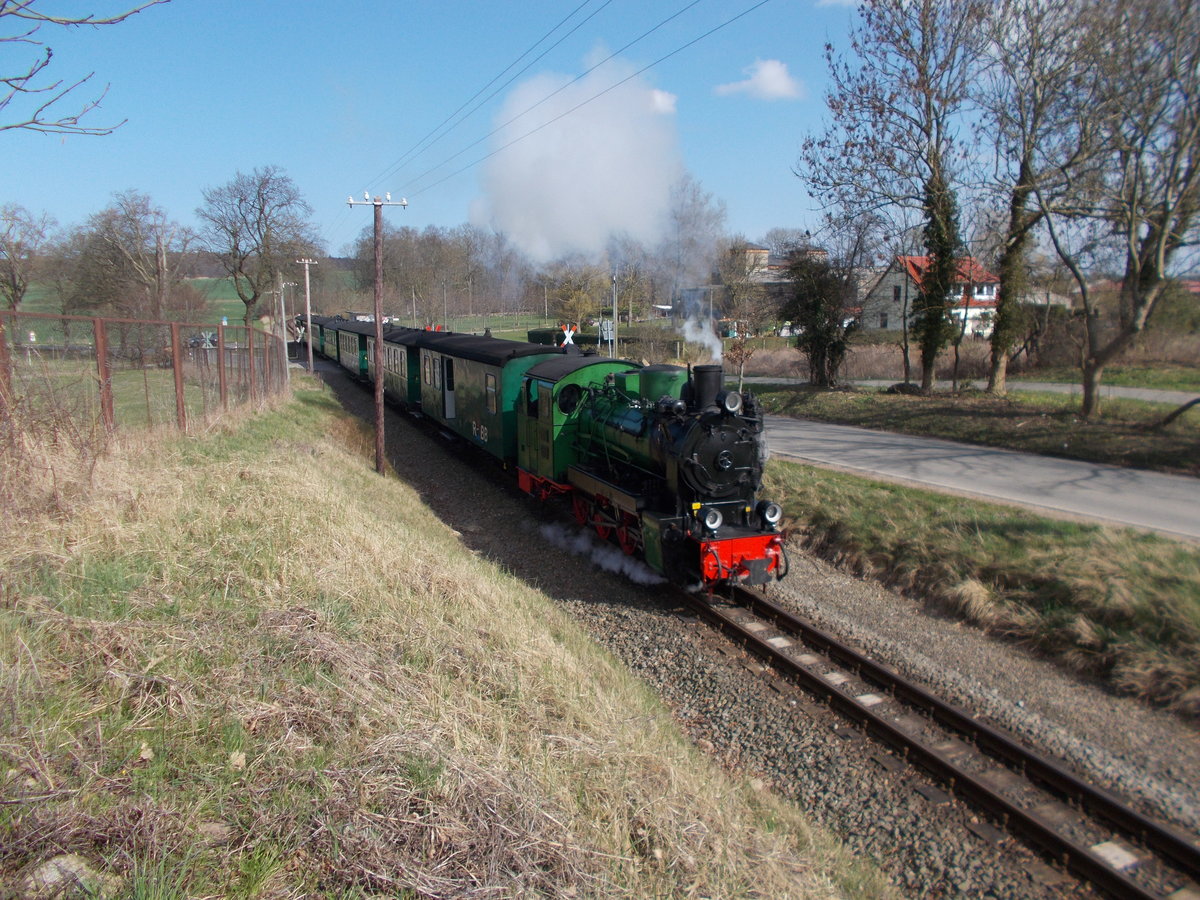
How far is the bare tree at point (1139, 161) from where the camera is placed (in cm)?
1233

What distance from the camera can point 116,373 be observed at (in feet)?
43.9

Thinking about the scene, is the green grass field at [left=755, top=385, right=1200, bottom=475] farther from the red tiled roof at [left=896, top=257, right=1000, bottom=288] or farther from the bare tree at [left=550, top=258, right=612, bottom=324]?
the bare tree at [left=550, top=258, right=612, bottom=324]

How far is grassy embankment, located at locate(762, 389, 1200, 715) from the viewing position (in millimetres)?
6980

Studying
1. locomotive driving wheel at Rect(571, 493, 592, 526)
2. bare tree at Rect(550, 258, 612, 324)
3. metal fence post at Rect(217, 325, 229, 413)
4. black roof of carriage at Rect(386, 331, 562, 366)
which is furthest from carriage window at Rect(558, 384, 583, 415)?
bare tree at Rect(550, 258, 612, 324)

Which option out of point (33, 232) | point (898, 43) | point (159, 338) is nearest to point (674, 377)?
point (898, 43)

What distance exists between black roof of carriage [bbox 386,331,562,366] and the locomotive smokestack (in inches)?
230

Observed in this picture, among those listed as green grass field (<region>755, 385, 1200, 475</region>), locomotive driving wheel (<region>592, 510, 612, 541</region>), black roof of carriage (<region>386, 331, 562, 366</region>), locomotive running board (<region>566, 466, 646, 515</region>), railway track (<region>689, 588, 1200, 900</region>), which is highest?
black roof of carriage (<region>386, 331, 562, 366</region>)

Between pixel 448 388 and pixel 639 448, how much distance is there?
951cm

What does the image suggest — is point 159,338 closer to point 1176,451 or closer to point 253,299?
point 253,299

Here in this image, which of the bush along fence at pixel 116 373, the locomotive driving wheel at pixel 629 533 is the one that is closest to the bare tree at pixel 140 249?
the bush along fence at pixel 116 373

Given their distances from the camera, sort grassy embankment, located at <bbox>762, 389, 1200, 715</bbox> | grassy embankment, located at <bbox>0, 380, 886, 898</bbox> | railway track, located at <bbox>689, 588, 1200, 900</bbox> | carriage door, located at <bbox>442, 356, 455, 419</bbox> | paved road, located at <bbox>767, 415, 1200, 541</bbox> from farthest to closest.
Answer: carriage door, located at <bbox>442, 356, 455, 419</bbox> < paved road, located at <bbox>767, 415, 1200, 541</bbox> < grassy embankment, located at <bbox>762, 389, 1200, 715</bbox> < railway track, located at <bbox>689, 588, 1200, 900</bbox> < grassy embankment, located at <bbox>0, 380, 886, 898</bbox>

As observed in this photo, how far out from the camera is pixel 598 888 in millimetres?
3391

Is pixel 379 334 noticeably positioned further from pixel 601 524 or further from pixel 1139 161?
pixel 1139 161

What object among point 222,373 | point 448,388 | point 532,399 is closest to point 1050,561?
point 532,399
